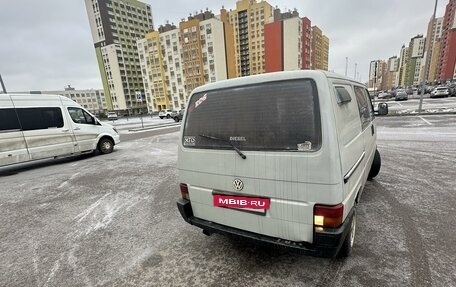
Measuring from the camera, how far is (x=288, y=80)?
1935 millimetres

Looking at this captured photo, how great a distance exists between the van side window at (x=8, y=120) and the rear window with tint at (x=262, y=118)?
7920 mm

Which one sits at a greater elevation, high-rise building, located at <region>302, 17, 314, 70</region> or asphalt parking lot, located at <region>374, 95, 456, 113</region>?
high-rise building, located at <region>302, 17, 314, 70</region>

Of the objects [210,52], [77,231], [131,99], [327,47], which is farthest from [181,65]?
[77,231]

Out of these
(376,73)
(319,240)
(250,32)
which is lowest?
(319,240)

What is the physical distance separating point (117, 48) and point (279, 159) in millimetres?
95702

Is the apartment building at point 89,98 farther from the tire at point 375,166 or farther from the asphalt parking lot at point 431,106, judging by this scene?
the tire at point 375,166

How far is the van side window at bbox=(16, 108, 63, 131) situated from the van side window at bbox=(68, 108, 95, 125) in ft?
1.30

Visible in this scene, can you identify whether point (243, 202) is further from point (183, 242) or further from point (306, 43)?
point (306, 43)

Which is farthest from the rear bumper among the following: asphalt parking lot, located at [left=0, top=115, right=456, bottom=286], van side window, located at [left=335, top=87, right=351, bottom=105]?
van side window, located at [left=335, top=87, right=351, bottom=105]

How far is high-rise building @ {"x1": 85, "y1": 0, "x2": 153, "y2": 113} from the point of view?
265ft

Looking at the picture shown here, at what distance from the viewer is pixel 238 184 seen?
2139 mm

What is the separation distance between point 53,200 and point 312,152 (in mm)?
5547

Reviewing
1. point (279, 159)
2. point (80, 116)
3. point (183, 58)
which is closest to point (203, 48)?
point (183, 58)

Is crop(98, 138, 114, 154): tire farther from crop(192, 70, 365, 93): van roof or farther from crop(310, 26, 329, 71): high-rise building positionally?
crop(310, 26, 329, 71): high-rise building
